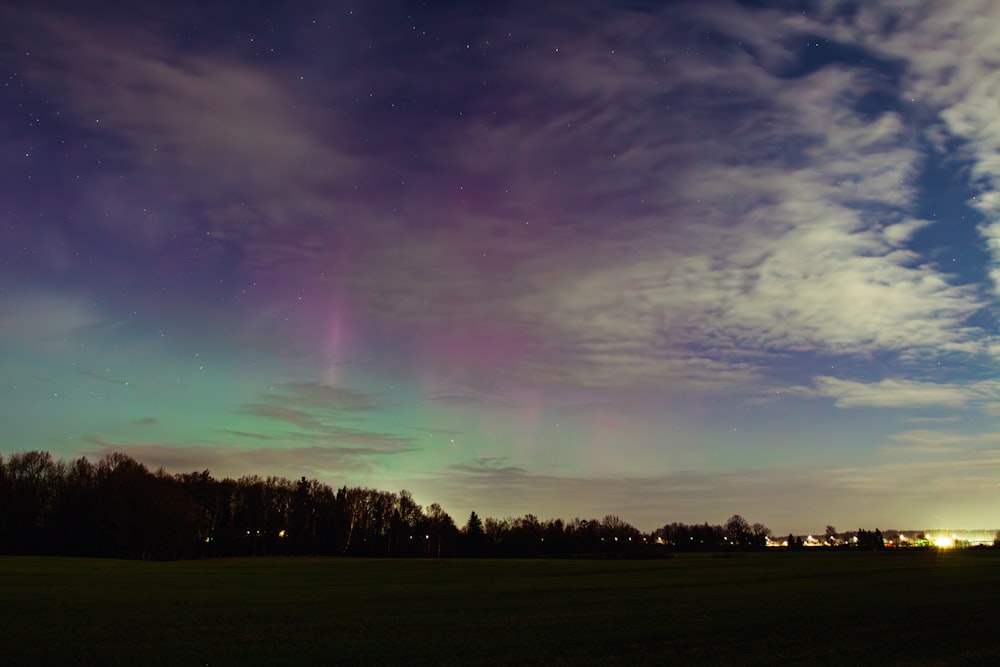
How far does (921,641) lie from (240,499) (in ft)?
584

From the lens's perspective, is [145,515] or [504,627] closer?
[504,627]

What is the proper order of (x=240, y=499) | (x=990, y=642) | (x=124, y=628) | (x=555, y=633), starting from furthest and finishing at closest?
(x=240, y=499) < (x=124, y=628) < (x=555, y=633) < (x=990, y=642)

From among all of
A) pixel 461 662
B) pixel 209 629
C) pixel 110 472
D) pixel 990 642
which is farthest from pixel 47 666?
pixel 110 472

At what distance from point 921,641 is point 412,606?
74.5 feet

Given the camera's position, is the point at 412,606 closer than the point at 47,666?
No

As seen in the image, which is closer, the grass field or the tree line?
the grass field

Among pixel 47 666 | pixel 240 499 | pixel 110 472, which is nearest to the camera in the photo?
pixel 47 666

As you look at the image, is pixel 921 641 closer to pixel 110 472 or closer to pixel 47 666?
pixel 47 666

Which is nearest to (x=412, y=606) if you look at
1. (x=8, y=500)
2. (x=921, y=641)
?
(x=921, y=641)

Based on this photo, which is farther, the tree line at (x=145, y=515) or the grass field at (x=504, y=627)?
the tree line at (x=145, y=515)

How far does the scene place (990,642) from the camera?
22.5 m

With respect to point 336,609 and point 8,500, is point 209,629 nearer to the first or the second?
point 336,609

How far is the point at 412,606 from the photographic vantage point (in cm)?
3584

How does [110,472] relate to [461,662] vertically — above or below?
above
